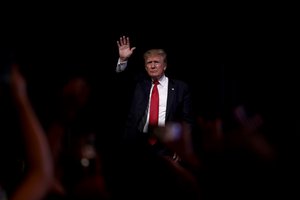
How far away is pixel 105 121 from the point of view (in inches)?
157

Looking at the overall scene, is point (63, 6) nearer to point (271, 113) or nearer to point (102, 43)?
point (102, 43)

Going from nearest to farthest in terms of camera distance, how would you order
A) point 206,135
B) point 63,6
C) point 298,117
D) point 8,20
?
point 206,135
point 298,117
point 8,20
point 63,6

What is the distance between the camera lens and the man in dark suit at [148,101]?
373 centimetres

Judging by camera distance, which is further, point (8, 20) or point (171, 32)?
point (171, 32)

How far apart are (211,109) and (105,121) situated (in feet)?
3.31

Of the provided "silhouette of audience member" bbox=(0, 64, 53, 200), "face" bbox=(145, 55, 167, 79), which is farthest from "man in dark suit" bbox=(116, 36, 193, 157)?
"silhouette of audience member" bbox=(0, 64, 53, 200)

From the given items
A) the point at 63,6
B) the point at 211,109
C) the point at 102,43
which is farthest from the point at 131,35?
the point at 211,109

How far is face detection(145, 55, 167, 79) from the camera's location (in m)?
3.82

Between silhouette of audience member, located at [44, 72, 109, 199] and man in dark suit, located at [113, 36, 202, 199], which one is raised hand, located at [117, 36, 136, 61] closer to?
man in dark suit, located at [113, 36, 202, 199]

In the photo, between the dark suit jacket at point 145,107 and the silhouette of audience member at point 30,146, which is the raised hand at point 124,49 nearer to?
the dark suit jacket at point 145,107

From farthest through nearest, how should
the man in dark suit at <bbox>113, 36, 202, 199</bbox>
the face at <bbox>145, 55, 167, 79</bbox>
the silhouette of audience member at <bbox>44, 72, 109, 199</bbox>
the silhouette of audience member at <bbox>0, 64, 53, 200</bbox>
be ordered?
the face at <bbox>145, 55, 167, 79</bbox> < the man in dark suit at <bbox>113, 36, 202, 199</bbox> < the silhouette of audience member at <bbox>44, 72, 109, 199</bbox> < the silhouette of audience member at <bbox>0, 64, 53, 200</bbox>

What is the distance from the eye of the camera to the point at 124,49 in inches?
150

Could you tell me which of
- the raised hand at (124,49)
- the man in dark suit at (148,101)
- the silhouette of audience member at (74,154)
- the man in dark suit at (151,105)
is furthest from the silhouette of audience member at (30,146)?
the raised hand at (124,49)

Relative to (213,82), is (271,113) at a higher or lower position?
higher
